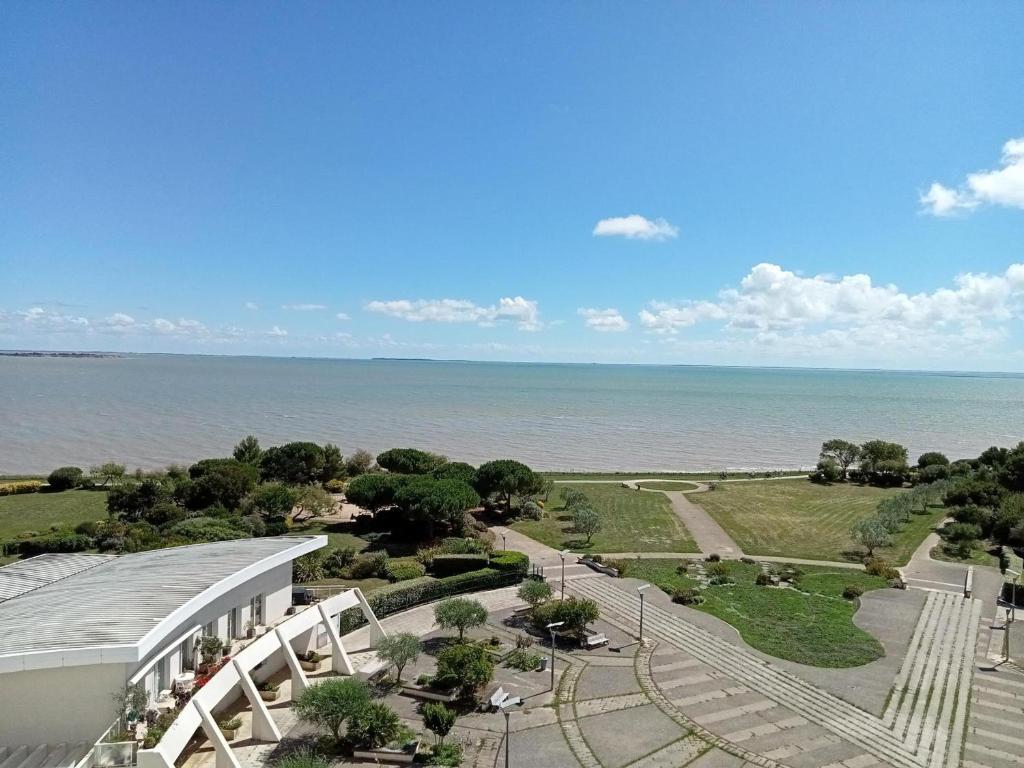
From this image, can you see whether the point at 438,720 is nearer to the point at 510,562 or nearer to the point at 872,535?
the point at 510,562

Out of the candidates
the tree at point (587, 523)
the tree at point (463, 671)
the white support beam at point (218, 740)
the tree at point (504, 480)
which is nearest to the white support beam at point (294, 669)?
the white support beam at point (218, 740)

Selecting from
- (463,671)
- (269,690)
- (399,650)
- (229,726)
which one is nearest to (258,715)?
(229,726)

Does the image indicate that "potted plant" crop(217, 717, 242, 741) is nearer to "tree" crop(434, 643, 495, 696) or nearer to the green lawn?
"tree" crop(434, 643, 495, 696)

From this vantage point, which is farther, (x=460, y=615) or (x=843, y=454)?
(x=843, y=454)

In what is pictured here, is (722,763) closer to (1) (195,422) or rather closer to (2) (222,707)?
(2) (222,707)

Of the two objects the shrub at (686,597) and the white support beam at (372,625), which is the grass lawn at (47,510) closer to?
the white support beam at (372,625)

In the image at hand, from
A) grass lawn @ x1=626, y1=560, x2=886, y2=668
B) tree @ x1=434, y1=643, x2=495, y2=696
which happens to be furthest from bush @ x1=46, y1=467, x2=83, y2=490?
tree @ x1=434, y1=643, x2=495, y2=696
